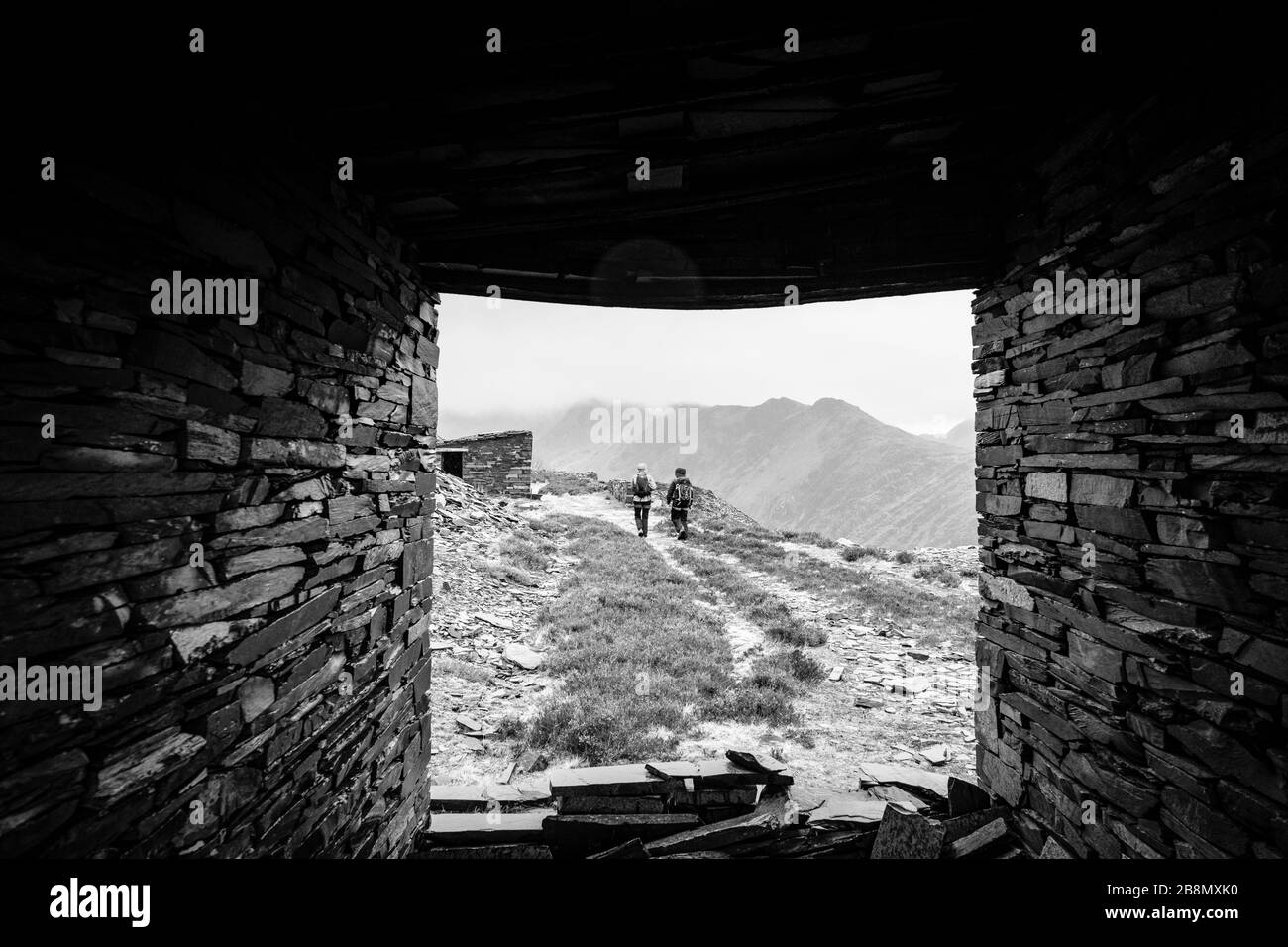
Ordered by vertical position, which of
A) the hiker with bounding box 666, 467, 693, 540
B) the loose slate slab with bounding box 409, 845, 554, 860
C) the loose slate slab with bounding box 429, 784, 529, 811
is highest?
the hiker with bounding box 666, 467, 693, 540

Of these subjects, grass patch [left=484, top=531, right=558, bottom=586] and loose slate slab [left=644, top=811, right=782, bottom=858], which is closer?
loose slate slab [left=644, top=811, right=782, bottom=858]

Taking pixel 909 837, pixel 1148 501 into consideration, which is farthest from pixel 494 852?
pixel 1148 501

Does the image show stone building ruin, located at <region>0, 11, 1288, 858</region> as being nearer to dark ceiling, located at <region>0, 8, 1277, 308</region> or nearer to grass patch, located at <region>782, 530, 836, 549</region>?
dark ceiling, located at <region>0, 8, 1277, 308</region>

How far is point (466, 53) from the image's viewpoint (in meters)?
2.15

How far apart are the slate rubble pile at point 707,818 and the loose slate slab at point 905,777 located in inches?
0.7

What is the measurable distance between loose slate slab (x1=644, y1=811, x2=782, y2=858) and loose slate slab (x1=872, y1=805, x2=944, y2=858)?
0.70m

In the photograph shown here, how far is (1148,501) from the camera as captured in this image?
8.14ft

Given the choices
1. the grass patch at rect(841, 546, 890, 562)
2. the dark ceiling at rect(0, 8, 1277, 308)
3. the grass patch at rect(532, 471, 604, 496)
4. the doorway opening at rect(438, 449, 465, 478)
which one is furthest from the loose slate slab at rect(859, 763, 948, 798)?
the grass patch at rect(532, 471, 604, 496)

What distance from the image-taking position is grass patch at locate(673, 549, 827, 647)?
722 centimetres

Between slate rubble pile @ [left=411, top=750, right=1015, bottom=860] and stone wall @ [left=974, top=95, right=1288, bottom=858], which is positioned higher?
stone wall @ [left=974, top=95, right=1288, bottom=858]

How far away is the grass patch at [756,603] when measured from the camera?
7.22m

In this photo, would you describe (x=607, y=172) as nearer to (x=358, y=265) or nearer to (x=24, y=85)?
(x=358, y=265)

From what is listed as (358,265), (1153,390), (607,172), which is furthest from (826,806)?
(358,265)
